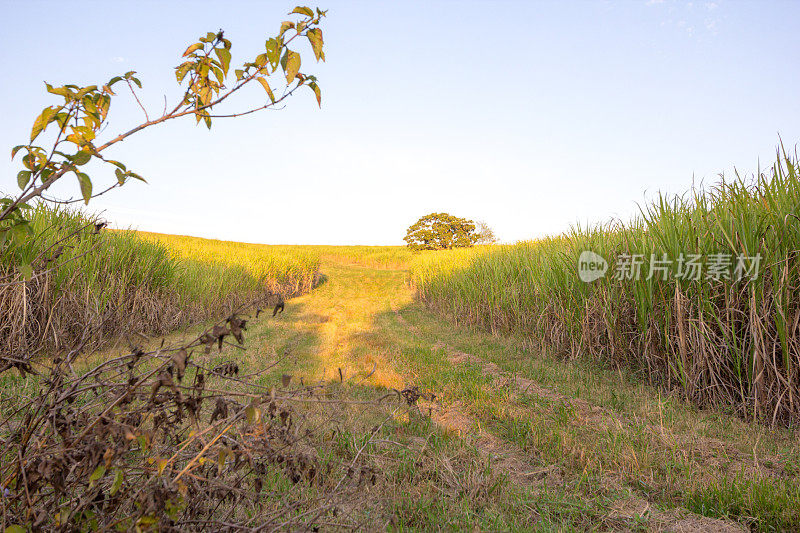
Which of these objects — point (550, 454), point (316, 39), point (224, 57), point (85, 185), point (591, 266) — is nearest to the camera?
point (85, 185)

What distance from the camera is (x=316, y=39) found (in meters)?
1.40

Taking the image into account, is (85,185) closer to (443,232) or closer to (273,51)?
(273,51)

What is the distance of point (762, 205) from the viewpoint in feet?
12.8

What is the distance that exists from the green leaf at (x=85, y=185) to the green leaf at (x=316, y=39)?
0.85m

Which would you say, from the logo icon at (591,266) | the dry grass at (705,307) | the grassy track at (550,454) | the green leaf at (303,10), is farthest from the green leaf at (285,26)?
the logo icon at (591,266)

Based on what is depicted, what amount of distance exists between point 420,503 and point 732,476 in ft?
7.27

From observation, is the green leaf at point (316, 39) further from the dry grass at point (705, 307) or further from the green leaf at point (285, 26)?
the dry grass at point (705, 307)

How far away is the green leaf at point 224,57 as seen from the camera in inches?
50.4

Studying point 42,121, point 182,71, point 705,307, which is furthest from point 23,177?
point 705,307

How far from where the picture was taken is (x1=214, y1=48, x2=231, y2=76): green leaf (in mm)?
1279

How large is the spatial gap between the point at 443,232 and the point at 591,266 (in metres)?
27.5

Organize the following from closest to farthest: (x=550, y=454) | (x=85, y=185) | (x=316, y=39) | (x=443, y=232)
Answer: (x=85, y=185) < (x=316, y=39) < (x=550, y=454) < (x=443, y=232)

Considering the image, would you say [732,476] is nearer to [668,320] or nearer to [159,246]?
[668,320]

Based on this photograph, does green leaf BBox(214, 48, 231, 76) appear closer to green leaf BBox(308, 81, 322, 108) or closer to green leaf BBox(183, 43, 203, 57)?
green leaf BBox(183, 43, 203, 57)
